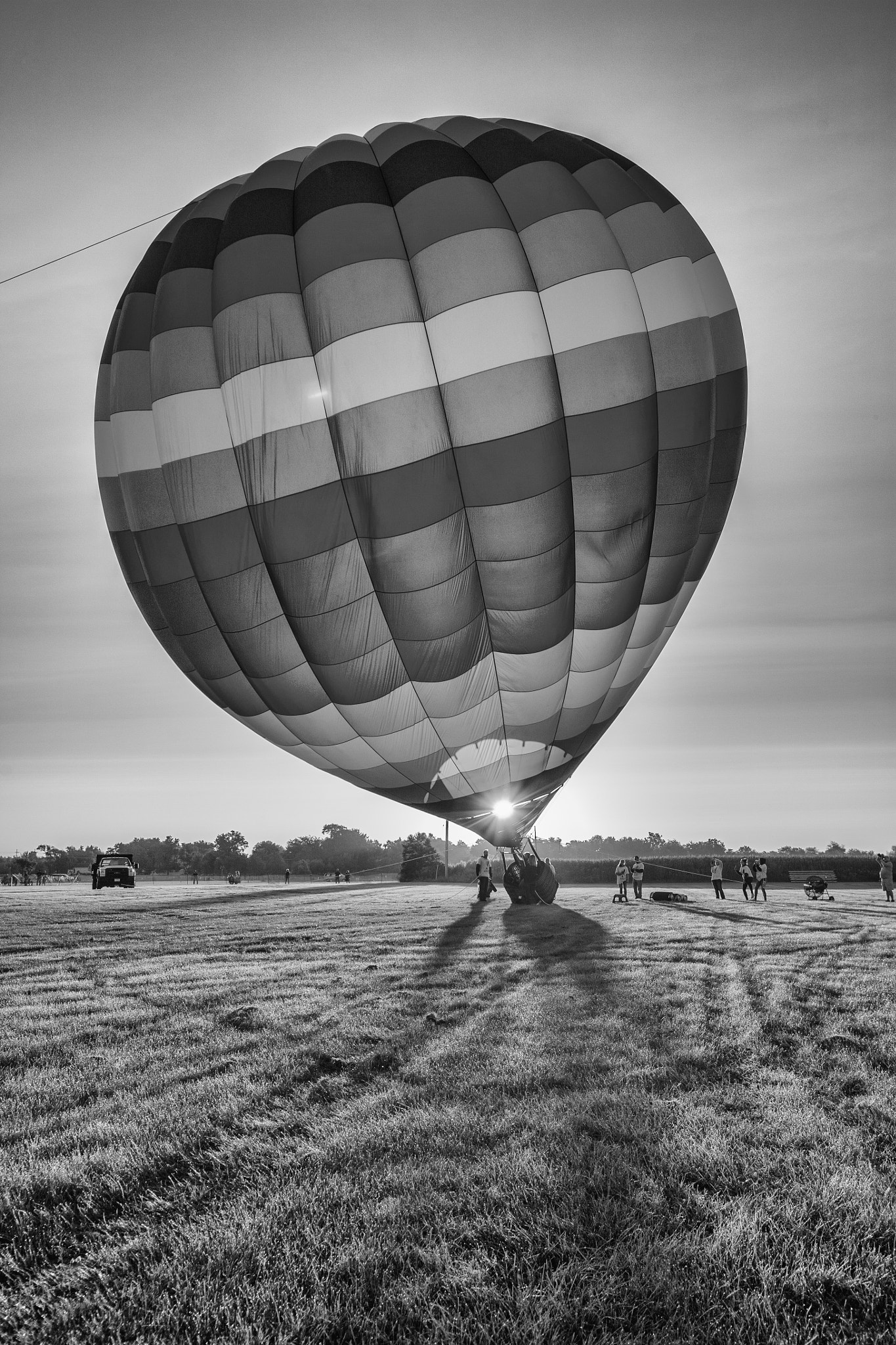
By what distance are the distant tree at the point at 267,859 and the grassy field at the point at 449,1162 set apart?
71695 mm

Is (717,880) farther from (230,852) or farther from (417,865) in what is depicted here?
(230,852)

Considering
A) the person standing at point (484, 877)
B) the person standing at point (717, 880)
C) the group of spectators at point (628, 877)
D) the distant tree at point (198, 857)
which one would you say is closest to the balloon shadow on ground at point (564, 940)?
the person standing at point (484, 877)

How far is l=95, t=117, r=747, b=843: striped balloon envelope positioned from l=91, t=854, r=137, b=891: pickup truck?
23770 millimetres

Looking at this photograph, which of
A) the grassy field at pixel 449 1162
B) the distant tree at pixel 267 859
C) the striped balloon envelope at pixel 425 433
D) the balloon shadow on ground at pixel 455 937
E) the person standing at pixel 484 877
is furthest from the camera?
the distant tree at pixel 267 859

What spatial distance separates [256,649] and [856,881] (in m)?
36.7

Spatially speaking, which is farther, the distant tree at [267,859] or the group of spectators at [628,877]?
the distant tree at [267,859]

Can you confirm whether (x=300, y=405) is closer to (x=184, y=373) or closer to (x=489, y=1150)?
(x=184, y=373)

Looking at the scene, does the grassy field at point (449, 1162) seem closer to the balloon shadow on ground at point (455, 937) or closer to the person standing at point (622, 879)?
the balloon shadow on ground at point (455, 937)

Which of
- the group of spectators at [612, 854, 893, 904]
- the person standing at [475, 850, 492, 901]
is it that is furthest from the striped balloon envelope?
the group of spectators at [612, 854, 893, 904]

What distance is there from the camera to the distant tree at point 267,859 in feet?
254

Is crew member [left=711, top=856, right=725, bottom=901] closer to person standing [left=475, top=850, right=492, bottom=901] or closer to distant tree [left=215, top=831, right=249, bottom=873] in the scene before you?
person standing [left=475, top=850, right=492, bottom=901]

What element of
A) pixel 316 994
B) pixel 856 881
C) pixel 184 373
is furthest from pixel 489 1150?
pixel 856 881

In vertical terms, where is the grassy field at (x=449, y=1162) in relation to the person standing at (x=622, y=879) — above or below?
above

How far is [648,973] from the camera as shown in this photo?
680cm
